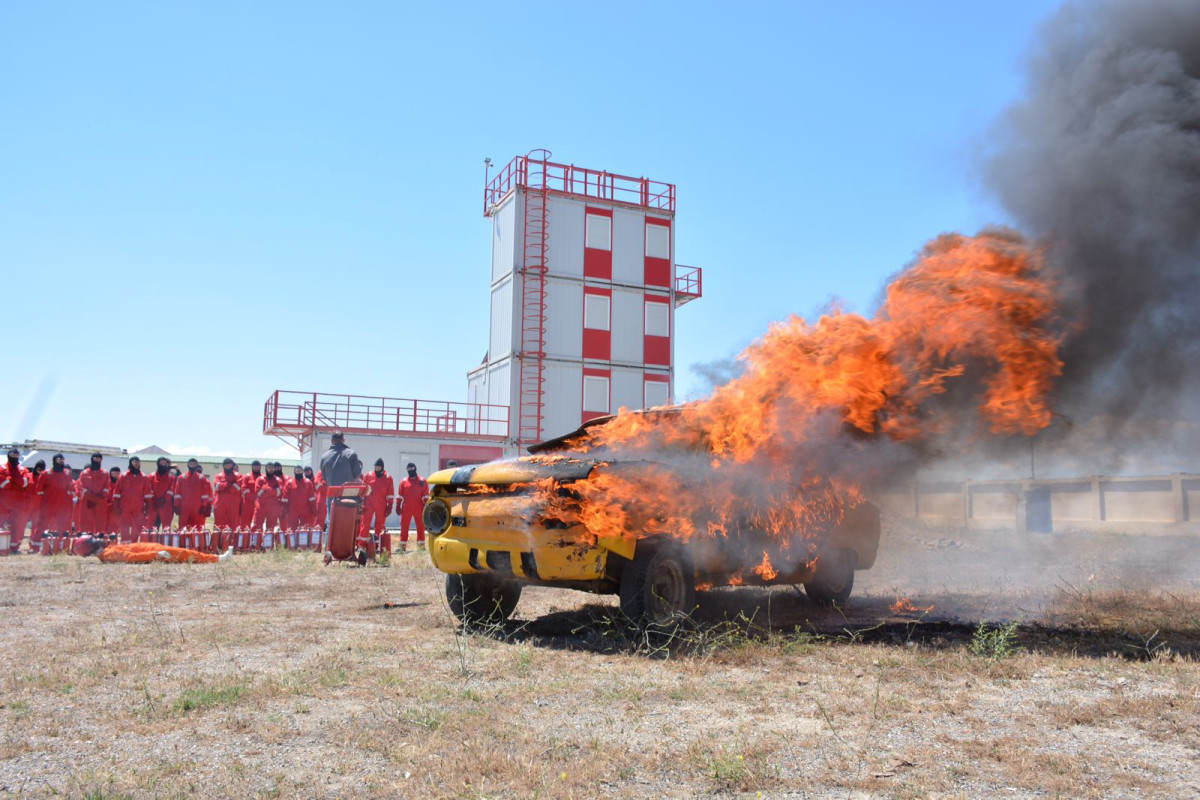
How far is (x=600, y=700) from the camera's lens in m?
4.84

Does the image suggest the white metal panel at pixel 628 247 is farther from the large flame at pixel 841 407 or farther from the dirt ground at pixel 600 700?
the large flame at pixel 841 407

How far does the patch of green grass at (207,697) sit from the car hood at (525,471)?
2268 mm

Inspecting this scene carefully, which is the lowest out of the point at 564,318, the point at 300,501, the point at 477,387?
the point at 300,501

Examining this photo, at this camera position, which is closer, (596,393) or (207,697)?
(207,697)

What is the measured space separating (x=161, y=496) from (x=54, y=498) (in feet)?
6.30

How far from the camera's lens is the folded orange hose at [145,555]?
1291cm

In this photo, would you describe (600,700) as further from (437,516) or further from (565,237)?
(565,237)

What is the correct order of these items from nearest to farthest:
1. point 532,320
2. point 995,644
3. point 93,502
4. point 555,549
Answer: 1. point 995,644
2. point 555,549
3. point 93,502
4. point 532,320

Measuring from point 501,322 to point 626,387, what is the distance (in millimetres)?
5099

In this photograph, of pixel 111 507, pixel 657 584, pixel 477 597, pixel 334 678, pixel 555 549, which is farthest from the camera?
pixel 111 507

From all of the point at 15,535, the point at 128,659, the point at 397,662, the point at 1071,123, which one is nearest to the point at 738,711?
the point at 397,662

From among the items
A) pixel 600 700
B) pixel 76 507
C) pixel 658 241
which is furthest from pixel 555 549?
pixel 658 241

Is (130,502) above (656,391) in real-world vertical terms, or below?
below

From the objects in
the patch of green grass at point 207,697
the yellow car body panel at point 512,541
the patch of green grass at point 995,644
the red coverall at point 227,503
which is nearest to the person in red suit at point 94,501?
the red coverall at point 227,503
